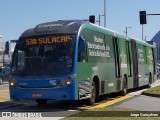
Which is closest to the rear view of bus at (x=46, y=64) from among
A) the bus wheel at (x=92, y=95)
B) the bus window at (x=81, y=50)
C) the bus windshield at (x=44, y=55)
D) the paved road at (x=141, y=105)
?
the bus windshield at (x=44, y=55)

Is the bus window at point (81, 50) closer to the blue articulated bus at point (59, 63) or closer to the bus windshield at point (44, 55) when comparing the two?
the blue articulated bus at point (59, 63)

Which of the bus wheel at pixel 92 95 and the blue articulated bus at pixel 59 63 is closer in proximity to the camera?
the blue articulated bus at pixel 59 63

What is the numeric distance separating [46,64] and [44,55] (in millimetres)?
343

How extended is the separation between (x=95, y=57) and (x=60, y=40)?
89.5 inches

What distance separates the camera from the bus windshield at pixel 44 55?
15.4m

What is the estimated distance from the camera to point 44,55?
15.7m

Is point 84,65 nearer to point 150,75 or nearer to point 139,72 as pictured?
point 139,72

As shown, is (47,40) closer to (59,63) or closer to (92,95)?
(59,63)

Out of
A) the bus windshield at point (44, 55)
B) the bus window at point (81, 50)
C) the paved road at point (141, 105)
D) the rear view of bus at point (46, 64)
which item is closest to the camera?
the rear view of bus at point (46, 64)

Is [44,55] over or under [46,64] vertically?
over

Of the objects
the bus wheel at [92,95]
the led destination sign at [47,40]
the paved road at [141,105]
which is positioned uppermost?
the led destination sign at [47,40]

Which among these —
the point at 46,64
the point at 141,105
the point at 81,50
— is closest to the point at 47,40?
the point at 46,64

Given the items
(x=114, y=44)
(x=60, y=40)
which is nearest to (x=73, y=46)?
(x=60, y=40)

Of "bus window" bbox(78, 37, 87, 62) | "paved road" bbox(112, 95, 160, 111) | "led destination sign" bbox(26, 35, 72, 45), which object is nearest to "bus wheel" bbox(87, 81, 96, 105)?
"paved road" bbox(112, 95, 160, 111)
